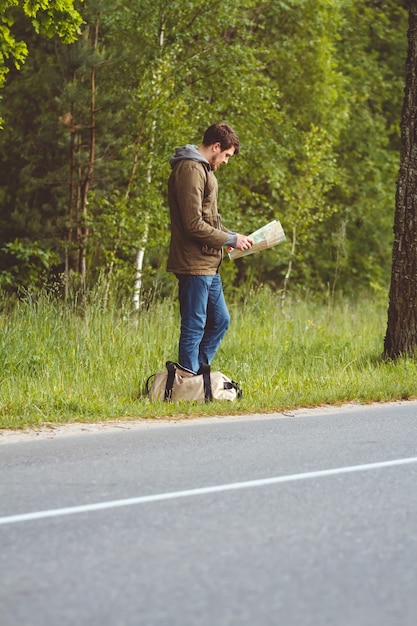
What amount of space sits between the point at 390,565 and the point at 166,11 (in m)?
18.6

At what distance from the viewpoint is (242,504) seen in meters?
5.63

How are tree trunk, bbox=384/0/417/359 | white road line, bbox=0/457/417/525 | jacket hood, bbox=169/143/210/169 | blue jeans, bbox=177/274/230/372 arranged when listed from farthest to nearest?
tree trunk, bbox=384/0/417/359
blue jeans, bbox=177/274/230/372
jacket hood, bbox=169/143/210/169
white road line, bbox=0/457/417/525

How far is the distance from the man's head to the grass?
2.18 m

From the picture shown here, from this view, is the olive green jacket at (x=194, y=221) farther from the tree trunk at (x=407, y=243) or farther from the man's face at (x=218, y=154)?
the tree trunk at (x=407, y=243)

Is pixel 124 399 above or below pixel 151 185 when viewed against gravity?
below

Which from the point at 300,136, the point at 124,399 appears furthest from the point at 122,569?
the point at 300,136

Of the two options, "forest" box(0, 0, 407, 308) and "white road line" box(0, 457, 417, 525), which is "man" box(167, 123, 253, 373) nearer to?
"white road line" box(0, 457, 417, 525)

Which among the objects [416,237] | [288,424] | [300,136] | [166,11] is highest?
[166,11]

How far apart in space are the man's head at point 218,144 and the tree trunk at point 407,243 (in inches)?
150

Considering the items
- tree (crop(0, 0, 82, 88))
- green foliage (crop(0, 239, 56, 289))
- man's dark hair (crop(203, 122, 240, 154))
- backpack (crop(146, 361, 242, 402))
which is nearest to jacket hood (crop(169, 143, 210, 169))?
man's dark hair (crop(203, 122, 240, 154))

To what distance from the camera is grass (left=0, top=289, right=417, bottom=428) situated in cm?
914

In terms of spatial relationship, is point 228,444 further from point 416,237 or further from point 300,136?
point 300,136

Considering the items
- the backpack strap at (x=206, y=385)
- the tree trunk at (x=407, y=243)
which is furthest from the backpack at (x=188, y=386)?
the tree trunk at (x=407, y=243)

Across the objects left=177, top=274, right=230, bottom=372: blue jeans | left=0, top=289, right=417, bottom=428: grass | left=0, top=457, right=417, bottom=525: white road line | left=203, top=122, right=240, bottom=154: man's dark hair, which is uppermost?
left=203, top=122, right=240, bottom=154: man's dark hair
